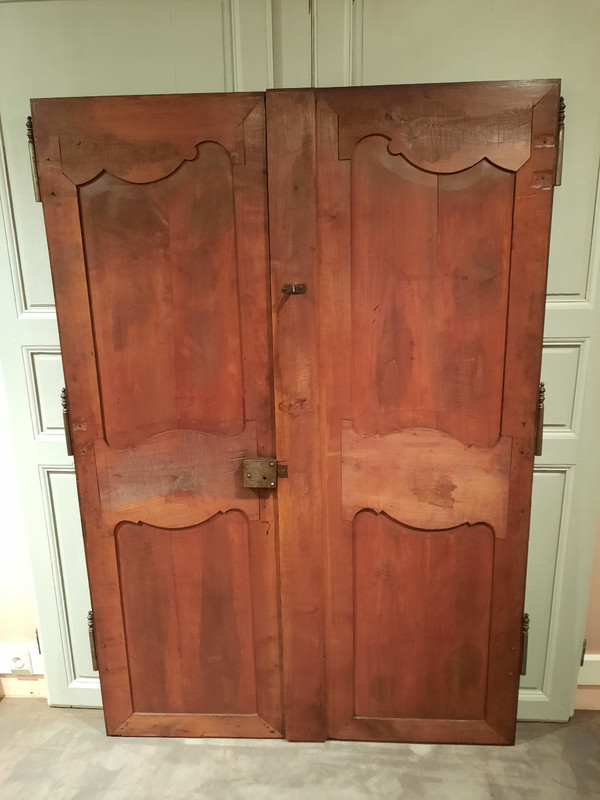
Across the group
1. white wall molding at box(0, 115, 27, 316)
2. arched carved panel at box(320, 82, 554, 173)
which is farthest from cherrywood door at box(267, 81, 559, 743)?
white wall molding at box(0, 115, 27, 316)

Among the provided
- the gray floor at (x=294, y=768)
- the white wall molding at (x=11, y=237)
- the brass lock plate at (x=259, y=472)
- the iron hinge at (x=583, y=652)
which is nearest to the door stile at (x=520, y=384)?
the gray floor at (x=294, y=768)

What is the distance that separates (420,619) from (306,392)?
81cm

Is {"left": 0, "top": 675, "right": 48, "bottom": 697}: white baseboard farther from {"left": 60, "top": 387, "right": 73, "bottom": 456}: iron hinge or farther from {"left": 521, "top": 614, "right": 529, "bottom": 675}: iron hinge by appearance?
{"left": 521, "top": 614, "right": 529, "bottom": 675}: iron hinge

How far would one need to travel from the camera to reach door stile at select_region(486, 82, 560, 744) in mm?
1567

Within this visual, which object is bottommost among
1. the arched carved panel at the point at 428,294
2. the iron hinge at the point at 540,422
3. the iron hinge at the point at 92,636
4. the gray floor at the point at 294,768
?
the gray floor at the point at 294,768

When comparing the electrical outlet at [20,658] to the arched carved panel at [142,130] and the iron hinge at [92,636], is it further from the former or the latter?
the arched carved panel at [142,130]

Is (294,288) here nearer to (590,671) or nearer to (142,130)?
(142,130)

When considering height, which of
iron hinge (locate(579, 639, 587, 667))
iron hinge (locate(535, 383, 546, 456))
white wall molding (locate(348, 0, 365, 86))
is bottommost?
iron hinge (locate(579, 639, 587, 667))

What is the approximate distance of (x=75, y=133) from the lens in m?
1.61

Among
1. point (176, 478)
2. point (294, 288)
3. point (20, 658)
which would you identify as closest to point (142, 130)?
point (294, 288)

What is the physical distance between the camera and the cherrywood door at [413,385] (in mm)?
1571

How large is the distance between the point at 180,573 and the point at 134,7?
5.36 ft

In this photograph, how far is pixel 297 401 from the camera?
1.74m

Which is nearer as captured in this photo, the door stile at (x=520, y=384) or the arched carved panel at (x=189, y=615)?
the door stile at (x=520, y=384)
